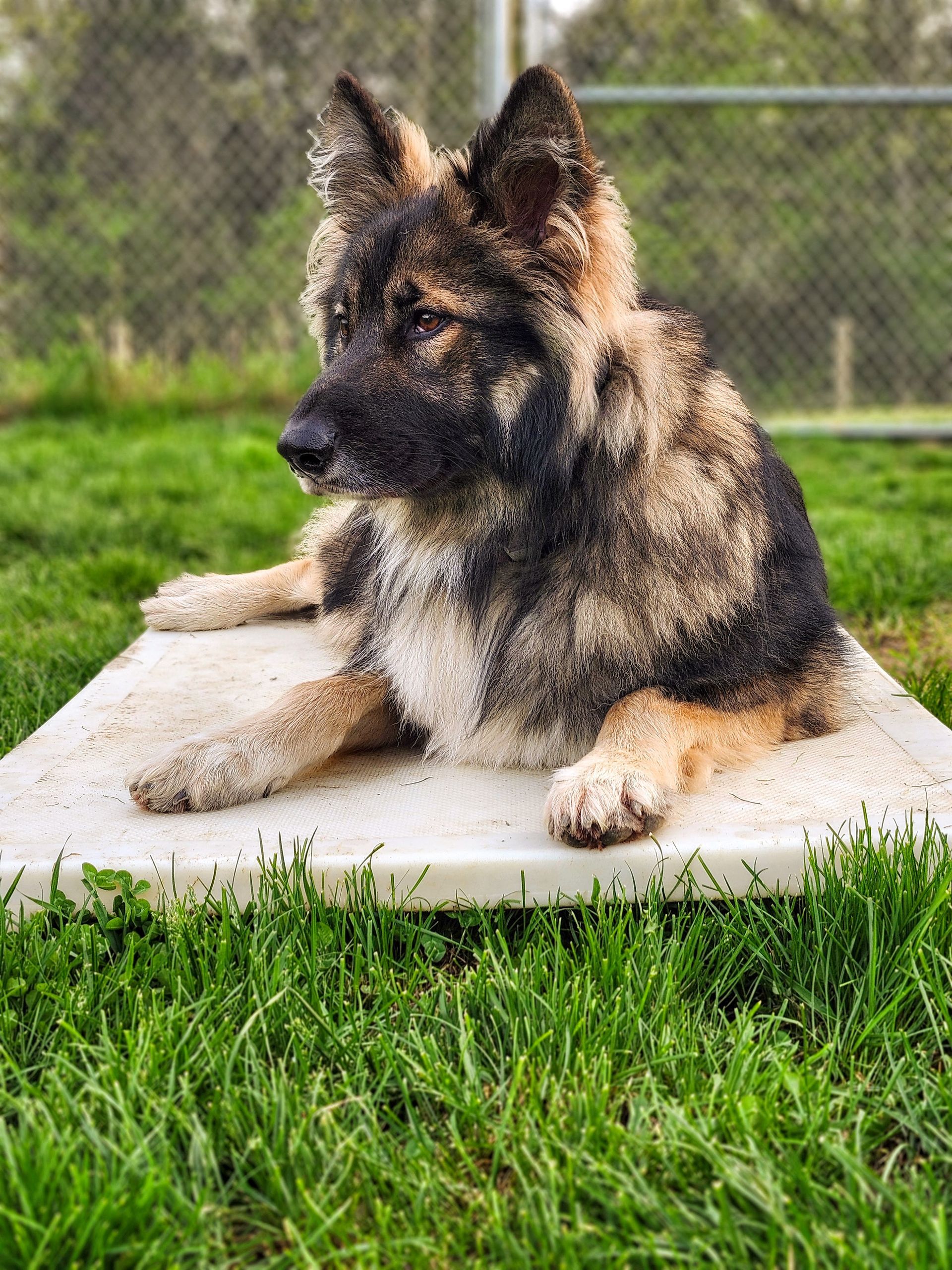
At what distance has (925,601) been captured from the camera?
4.55 m

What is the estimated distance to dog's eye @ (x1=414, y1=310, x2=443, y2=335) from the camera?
8.03ft

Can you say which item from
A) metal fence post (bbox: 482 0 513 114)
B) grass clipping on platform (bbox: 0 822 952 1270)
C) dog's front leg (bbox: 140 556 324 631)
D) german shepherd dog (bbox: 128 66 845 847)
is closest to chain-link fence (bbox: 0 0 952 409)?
metal fence post (bbox: 482 0 513 114)

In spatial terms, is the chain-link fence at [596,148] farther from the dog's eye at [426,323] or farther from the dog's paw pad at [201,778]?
the dog's paw pad at [201,778]

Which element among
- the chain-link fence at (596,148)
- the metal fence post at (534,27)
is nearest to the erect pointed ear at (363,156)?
the metal fence post at (534,27)

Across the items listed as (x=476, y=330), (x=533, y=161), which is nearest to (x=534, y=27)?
(x=533, y=161)

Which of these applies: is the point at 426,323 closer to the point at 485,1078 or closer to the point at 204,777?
the point at 204,777

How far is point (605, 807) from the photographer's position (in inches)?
83.1

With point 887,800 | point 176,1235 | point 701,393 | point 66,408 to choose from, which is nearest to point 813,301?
point 66,408

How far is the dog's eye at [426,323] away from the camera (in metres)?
2.45

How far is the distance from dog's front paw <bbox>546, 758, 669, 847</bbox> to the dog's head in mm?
701

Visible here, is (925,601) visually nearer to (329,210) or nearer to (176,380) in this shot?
(329,210)

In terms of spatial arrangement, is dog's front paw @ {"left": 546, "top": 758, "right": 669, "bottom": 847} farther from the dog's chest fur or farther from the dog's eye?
the dog's eye

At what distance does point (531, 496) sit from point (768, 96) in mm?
6378

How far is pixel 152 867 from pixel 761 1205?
1172 mm
